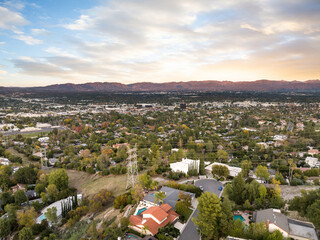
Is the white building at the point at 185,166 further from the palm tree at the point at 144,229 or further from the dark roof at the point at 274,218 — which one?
the palm tree at the point at 144,229

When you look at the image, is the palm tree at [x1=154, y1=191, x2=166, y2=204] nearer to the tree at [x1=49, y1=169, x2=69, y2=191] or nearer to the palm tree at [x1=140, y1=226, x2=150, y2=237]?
the palm tree at [x1=140, y1=226, x2=150, y2=237]

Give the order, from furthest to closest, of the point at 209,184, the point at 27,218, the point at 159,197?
the point at 209,184
the point at 27,218
the point at 159,197

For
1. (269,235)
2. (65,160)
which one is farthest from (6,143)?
(269,235)

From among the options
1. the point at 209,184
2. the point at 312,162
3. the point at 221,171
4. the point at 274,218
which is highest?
the point at 274,218

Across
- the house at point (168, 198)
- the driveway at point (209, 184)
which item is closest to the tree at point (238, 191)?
the driveway at point (209, 184)

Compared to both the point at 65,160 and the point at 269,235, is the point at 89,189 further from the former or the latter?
the point at 269,235

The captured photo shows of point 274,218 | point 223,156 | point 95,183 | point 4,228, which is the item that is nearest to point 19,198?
point 4,228

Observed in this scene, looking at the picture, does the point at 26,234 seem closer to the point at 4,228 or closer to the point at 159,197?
the point at 4,228
